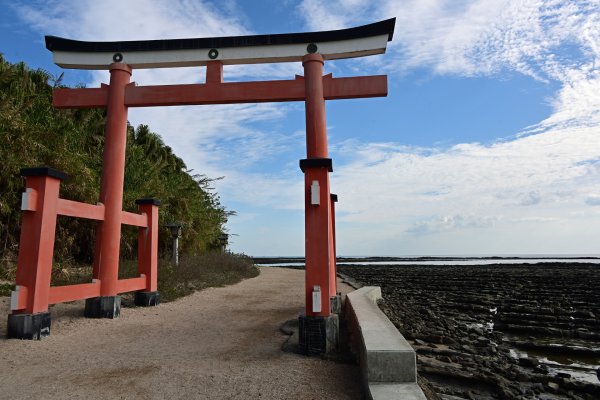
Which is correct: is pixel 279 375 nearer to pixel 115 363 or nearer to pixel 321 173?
pixel 115 363

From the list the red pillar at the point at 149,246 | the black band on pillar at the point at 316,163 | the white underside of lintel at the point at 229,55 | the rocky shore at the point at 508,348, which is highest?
the white underside of lintel at the point at 229,55

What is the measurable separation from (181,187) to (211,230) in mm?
3438

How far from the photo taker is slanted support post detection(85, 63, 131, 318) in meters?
7.39

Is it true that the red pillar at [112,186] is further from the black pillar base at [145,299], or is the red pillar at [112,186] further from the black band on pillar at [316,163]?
the black band on pillar at [316,163]

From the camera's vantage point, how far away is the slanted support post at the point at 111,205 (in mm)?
7391

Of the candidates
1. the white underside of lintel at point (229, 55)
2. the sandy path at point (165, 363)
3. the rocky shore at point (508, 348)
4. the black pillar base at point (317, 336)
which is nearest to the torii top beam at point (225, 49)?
the white underside of lintel at point (229, 55)

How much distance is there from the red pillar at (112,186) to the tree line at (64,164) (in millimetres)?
791

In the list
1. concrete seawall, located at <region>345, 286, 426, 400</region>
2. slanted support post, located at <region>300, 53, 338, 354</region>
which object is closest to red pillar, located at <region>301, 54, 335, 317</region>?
slanted support post, located at <region>300, 53, 338, 354</region>

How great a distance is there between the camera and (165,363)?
4.61 metres

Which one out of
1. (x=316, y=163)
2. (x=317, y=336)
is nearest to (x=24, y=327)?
(x=317, y=336)

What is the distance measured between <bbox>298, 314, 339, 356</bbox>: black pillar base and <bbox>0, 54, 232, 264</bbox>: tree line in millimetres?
5251

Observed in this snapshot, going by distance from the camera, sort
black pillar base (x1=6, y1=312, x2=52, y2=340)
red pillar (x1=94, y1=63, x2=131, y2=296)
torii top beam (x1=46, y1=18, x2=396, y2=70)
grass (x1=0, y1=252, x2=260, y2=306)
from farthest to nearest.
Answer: grass (x1=0, y1=252, x2=260, y2=306), red pillar (x1=94, y1=63, x2=131, y2=296), torii top beam (x1=46, y1=18, x2=396, y2=70), black pillar base (x1=6, y1=312, x2=52, y2=340)

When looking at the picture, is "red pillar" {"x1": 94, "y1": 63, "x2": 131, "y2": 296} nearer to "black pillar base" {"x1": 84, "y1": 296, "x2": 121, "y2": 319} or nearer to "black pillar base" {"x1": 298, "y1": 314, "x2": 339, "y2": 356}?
"black pillar base" {"x1": 84, "y1": 296, "x2": 121, "y2": 319}

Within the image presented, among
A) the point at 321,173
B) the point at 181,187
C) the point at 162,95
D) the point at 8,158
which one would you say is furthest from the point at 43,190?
the point at 181,187
